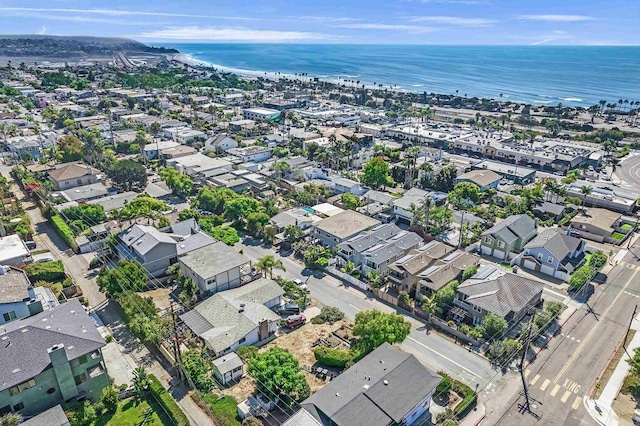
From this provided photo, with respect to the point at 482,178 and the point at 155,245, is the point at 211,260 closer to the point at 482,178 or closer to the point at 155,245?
the point at 155,245

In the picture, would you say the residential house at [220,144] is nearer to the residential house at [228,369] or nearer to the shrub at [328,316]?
the shrub at [328,316]

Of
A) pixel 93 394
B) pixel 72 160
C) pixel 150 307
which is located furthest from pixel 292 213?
pixel 72 160

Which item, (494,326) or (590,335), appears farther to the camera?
(590,335)

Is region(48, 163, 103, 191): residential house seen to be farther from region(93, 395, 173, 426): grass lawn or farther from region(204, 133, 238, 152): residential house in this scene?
region(93, 395, 173, 426): grass lawn

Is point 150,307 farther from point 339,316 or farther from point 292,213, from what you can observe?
point 292,213

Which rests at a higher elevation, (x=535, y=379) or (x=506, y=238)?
(x=506, y=238)

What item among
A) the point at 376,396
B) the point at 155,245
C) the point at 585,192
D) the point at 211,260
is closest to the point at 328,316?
the point at 376,396

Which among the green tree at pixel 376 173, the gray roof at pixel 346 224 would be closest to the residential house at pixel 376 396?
the gray roof at pixel 346 224
